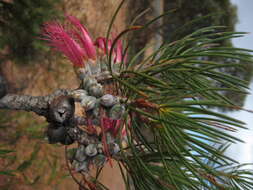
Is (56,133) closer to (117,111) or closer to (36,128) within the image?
(117,111)

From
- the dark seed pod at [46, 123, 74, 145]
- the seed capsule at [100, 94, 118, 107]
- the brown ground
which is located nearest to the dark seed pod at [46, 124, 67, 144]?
the dark seed pod at [46, 123, 74, 145]

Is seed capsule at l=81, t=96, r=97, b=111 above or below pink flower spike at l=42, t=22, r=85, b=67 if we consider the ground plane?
below

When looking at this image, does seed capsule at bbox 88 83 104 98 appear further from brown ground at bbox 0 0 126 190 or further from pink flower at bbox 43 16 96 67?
brown ground at bbox 0 0 126 190

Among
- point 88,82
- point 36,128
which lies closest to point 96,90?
point 88,82

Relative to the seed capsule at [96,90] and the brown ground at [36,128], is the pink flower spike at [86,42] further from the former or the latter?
the brown ground at [36,128]

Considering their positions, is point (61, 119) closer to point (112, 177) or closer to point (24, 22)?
point (24, 22)
